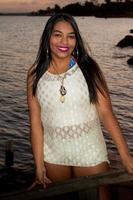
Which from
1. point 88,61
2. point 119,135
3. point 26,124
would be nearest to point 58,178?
point 119,135

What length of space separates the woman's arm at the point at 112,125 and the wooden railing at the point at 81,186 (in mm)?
273

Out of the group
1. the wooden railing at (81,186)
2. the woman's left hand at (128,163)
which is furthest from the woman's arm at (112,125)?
the wooden railing at (81,186)

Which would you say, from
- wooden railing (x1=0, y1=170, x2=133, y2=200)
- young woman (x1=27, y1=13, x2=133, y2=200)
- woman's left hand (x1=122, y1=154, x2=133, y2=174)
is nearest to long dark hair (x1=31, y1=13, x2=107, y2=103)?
young woman (x1=27, y1=13, x2=133, y2=200)

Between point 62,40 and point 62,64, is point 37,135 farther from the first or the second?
point 62,40

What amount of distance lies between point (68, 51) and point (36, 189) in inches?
47.0

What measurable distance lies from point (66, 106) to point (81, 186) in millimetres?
745

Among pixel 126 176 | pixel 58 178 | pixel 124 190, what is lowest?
pixel 124 190

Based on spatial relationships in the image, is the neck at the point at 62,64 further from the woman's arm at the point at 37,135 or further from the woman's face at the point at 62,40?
the woman's arm at the point at 37,135

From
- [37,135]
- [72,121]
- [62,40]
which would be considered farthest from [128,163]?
[62,40]

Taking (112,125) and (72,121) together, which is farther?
A: (72,121)

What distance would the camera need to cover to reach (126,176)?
2.92m

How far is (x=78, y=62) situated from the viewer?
3.54 m

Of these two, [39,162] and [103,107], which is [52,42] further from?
[39,162]

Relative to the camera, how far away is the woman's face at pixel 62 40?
341 centimetres
